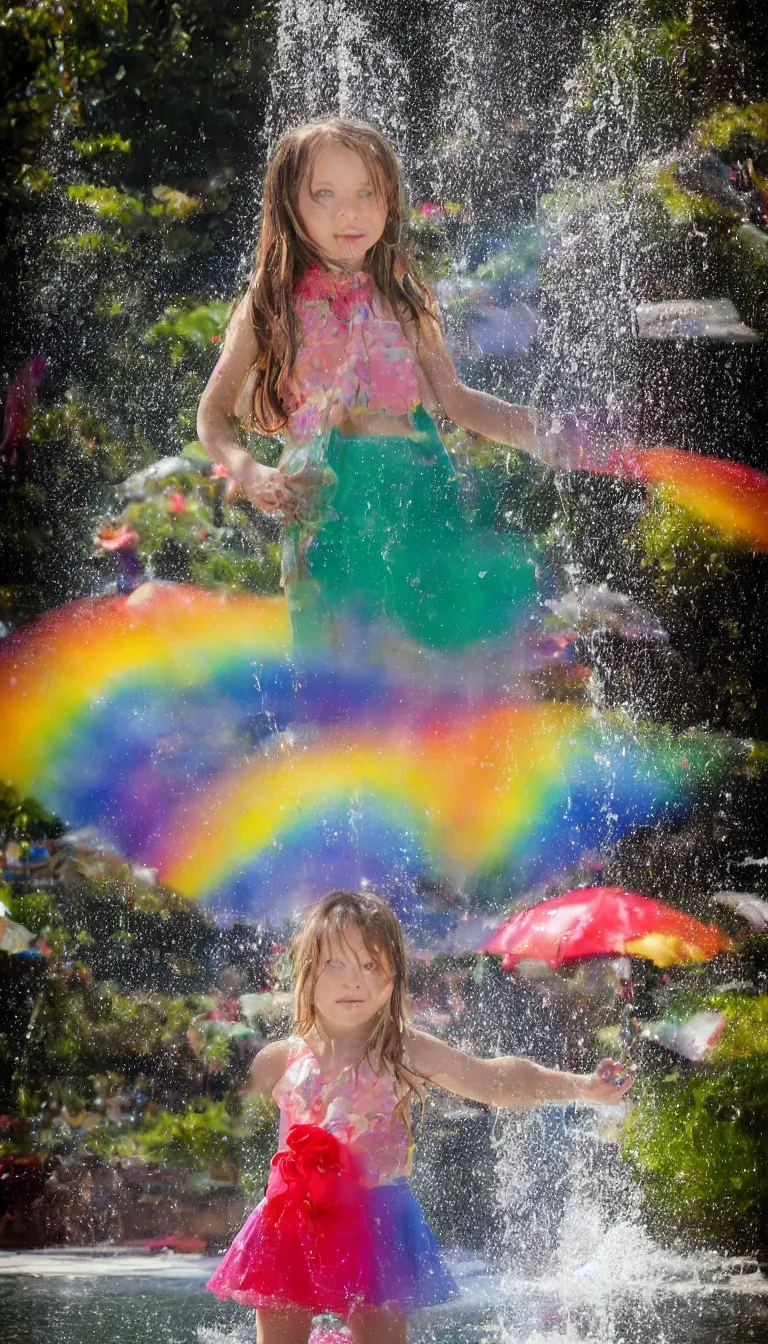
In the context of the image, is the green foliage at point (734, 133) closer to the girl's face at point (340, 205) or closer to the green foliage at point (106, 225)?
the green foliage at point (106, 225)

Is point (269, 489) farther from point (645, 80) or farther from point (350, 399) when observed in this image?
point (645, 80)

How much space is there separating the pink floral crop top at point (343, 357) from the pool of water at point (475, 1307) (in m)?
1.59

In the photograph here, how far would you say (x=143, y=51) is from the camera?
5.84 meters

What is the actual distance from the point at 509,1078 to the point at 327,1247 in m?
0.34

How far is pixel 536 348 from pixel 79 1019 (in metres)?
2.46

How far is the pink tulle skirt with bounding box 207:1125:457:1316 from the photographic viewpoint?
214 centimetres

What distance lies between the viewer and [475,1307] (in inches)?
120

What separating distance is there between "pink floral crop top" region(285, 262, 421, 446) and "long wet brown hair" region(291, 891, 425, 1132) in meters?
0.81

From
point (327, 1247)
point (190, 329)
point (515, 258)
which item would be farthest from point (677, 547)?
point (327, 1247)

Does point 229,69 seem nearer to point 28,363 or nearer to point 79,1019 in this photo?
point 28,363

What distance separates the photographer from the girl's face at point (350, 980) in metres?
2.28

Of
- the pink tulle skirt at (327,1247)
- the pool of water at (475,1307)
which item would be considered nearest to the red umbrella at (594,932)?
the pool of water at (475,1307)

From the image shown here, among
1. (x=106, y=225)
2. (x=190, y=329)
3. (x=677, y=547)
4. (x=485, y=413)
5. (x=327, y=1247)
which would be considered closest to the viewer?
(x=327, y=1247)

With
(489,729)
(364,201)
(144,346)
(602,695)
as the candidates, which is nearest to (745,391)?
(602,695)
